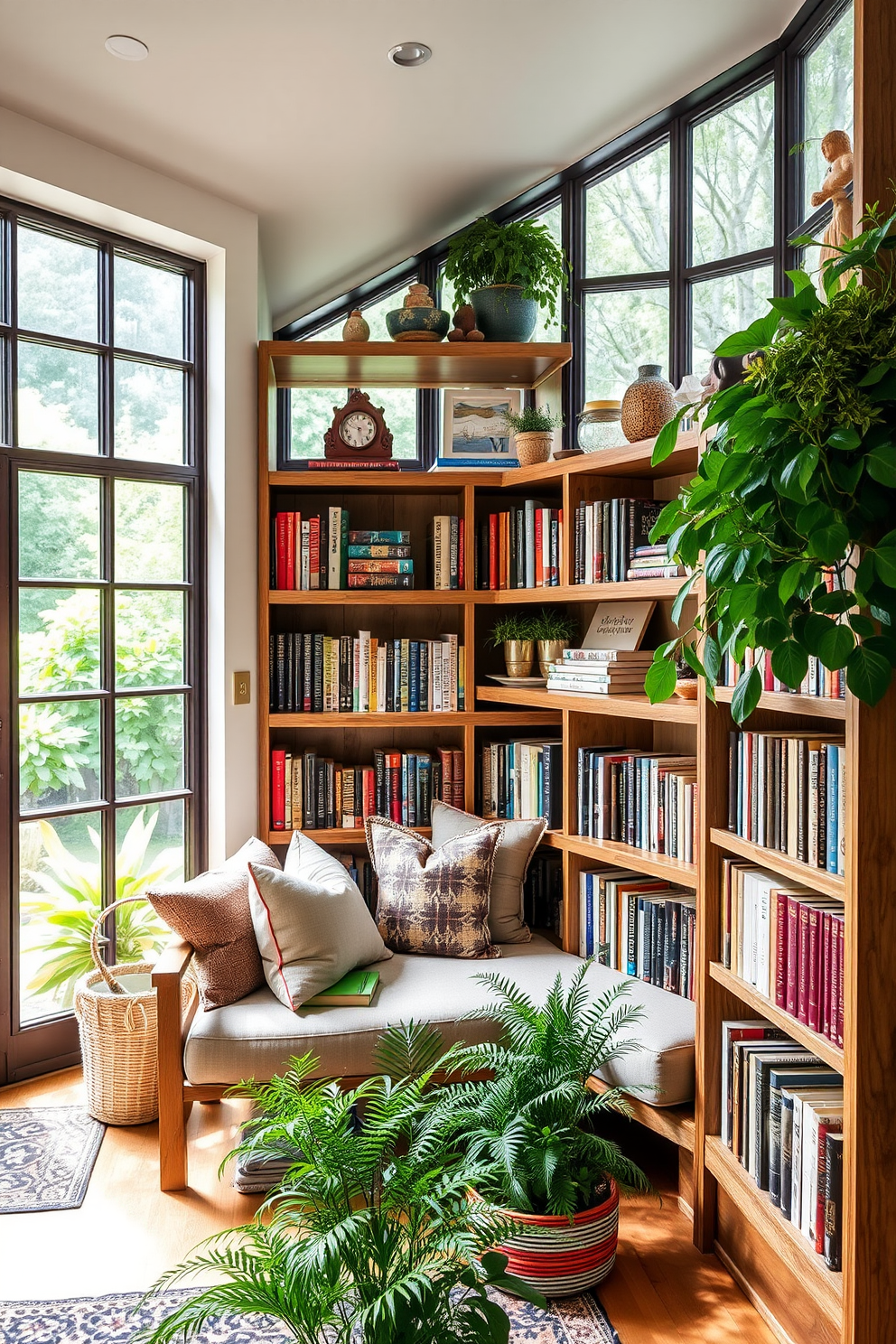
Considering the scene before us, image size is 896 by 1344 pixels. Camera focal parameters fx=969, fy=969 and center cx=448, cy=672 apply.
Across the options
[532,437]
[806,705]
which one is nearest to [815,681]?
[806,705]

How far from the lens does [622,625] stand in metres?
3.15

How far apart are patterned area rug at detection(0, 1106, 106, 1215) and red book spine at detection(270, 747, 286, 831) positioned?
107 cm

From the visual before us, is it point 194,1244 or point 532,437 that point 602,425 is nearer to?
point 532,437

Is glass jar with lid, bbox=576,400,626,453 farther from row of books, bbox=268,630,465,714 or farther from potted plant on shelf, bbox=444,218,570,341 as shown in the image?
row of books, bbox=268,630,465,714

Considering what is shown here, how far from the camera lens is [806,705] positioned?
179 centimetres

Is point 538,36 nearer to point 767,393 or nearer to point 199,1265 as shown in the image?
point 767,393

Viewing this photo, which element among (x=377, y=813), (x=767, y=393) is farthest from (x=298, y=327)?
(x=767, y=393)

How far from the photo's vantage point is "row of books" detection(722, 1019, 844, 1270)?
1720 millimetres

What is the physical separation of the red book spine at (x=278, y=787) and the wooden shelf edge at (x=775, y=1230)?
5.81ft

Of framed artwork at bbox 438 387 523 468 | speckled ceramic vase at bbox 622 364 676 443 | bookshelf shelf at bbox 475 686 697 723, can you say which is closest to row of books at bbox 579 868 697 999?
bookshelf shelf at bbox 475 686 697 723

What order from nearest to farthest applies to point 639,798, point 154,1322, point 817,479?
point 817,479 < point 154,1322 < point 639,798

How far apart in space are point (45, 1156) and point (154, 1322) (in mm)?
803

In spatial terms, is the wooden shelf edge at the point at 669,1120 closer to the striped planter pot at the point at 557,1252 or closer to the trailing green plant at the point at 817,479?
the striped planter pot at the point at 557,1252

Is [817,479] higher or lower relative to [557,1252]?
higher
